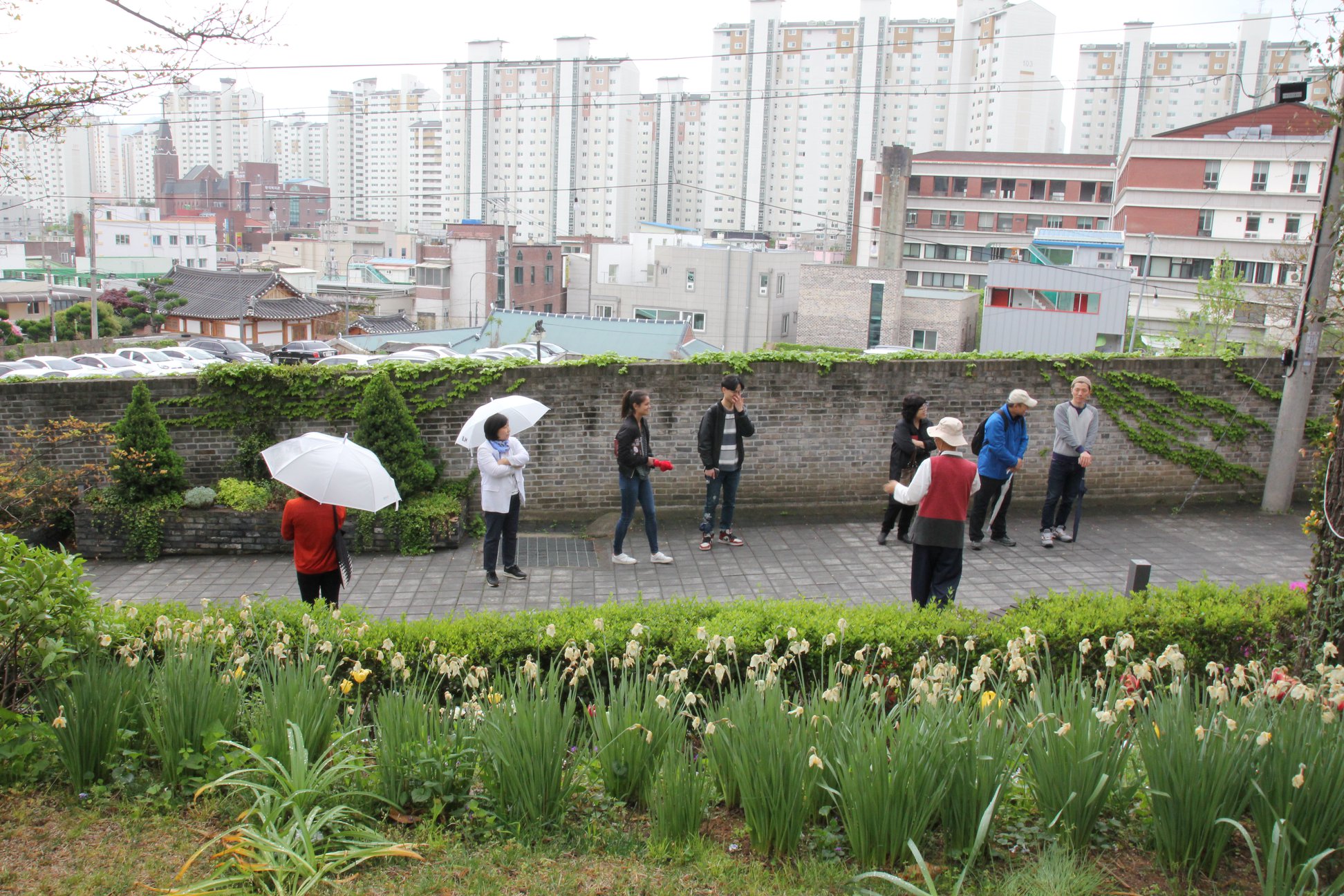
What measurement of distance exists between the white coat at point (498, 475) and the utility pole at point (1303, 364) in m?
6.81

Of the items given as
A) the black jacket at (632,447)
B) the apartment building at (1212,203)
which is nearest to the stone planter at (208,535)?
the black jacket at (632,447)

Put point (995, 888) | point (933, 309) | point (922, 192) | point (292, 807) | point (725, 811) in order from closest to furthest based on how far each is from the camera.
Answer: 1. point (995, 888)
2. point (292, 807)
3. point (725, 811)
4. point (933, 309)
5. point (922, 192)

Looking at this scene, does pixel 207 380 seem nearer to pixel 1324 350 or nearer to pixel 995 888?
pixel 995 888

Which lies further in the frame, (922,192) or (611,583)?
(922,192)

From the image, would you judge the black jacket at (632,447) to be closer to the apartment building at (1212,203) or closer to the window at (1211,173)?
Result: the apartment building at (1212,203)

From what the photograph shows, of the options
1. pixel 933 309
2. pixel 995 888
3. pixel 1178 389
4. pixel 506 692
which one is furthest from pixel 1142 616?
pixel 933 309

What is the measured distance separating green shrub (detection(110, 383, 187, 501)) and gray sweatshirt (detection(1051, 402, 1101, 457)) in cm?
840

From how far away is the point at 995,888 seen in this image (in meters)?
3.28

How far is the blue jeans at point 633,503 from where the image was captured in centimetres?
869

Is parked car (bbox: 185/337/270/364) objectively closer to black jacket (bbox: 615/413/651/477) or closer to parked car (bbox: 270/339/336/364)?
parked car (bbox: 270/339/336/364)

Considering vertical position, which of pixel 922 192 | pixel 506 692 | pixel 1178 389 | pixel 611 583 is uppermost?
pixel 922 192

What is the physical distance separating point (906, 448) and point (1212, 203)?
5266 centimetres

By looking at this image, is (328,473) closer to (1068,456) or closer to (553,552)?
(553,552)

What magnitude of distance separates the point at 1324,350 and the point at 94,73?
11.9 m
